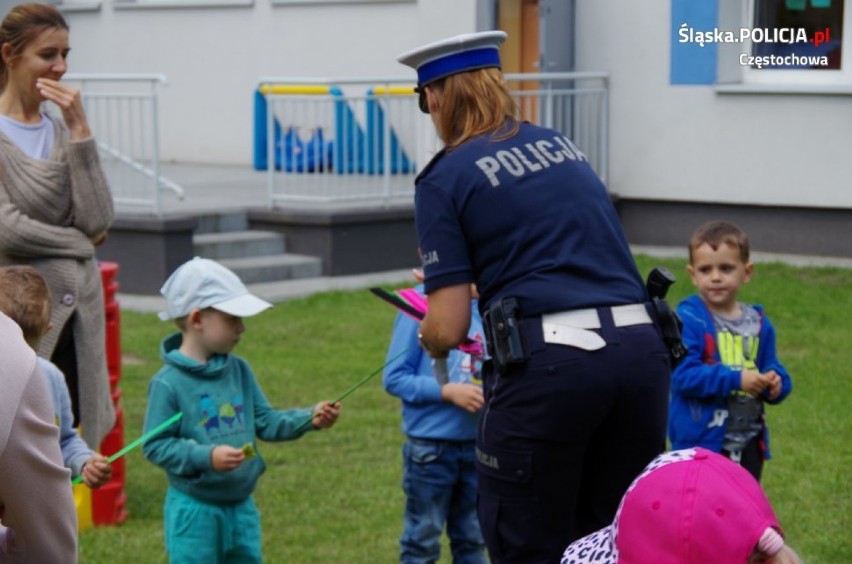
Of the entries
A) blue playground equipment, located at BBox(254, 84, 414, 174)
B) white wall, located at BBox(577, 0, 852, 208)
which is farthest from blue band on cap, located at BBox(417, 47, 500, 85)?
white wall, located at BBox(577, 0, 852, 208)

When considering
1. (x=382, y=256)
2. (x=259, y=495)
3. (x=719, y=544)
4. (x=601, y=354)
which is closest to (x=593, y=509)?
(x=601, y=354)

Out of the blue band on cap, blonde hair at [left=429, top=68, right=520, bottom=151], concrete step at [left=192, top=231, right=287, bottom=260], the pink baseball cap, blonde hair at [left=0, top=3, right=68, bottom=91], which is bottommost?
concrete step at [left=192, top=231, right=287, bottom=260]

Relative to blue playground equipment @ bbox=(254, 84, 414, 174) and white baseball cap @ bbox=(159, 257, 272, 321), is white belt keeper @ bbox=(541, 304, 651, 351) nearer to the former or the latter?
white baseball cap @ bbox=(159, 257, 272, 321)

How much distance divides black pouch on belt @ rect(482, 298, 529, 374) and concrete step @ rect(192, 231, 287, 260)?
9154mm

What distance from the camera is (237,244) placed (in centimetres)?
1334

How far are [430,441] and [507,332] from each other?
4.43ft

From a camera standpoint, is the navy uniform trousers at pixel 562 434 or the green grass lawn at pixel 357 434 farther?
the green grass lawn at pixel 357 434

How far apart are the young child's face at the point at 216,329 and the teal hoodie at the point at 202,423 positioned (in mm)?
62

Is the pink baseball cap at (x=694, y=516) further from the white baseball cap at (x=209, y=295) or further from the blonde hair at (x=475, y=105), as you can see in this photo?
the white baseball cap at (x=209, y=295)

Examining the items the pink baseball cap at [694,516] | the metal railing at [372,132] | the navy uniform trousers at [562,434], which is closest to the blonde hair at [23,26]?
the navy uniform trousers at [562,434]

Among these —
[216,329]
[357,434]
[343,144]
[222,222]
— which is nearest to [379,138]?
[343,144]

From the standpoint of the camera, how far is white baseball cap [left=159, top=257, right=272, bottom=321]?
477 centimetres

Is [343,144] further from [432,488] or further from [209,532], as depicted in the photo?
[209,532]

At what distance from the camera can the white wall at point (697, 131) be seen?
1384cm
